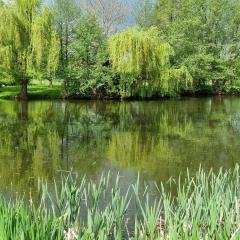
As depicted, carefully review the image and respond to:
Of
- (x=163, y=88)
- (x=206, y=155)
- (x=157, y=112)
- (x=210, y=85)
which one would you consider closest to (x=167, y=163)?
(x=206, y=155)

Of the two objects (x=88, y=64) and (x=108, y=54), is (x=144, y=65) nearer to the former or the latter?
(x=108, y=54)

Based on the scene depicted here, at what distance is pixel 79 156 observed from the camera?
9172mm

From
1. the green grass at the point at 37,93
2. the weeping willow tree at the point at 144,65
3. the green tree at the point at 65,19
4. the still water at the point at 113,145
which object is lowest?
the still water at the point at 113,145

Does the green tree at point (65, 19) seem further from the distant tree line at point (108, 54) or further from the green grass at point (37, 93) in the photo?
the green grass at point (37, 93)

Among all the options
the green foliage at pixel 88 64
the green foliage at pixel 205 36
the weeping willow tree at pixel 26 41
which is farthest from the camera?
the green foliage at pixel 205 36

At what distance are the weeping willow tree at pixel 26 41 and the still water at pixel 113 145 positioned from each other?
6792 mm

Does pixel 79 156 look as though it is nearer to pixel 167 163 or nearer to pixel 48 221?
pixel 167 163

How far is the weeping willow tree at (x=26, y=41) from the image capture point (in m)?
23.5

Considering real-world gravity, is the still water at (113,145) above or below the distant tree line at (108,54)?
below

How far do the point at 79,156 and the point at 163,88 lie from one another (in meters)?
17.5

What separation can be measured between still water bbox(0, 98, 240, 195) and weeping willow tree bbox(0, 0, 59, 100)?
6.79 meters

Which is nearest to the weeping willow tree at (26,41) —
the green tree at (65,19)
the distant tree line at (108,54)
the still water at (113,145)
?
the distant tree line at (108,54)

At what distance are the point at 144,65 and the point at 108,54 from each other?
95.2 inches

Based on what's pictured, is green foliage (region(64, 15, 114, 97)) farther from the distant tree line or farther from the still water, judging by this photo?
the still water
